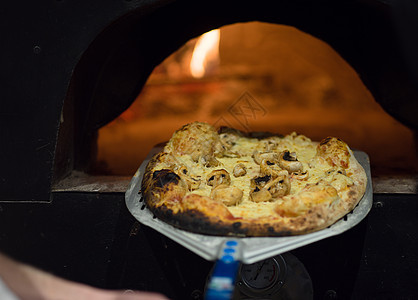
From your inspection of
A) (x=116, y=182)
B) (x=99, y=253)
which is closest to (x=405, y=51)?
(x=116, y=182)

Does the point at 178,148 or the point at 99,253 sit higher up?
the point at 178,148

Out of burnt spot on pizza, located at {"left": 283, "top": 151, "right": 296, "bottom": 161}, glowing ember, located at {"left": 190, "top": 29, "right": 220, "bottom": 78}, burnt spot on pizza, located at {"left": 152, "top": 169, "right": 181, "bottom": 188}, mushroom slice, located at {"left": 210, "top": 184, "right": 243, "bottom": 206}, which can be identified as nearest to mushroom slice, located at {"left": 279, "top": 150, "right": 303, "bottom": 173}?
burnt spot on pizza, located at {"left": 283, "top": 151, "right": 296, "bottom": 161}

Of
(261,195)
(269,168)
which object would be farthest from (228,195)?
(269,168)

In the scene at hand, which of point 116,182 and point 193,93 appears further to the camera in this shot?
point 193,93

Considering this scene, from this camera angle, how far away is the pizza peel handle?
114cm

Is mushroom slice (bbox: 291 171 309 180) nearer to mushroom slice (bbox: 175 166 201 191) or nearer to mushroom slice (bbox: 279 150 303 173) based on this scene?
mushroom slice (bbox: 279 150 303 173)

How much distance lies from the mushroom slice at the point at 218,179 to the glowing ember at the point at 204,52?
1192 mm

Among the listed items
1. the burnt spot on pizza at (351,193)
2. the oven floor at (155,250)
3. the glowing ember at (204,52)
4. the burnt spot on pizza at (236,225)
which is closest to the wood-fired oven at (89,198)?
the oven floor at (155,250)

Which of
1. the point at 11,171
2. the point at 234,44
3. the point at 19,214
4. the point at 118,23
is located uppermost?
the point at 118,23

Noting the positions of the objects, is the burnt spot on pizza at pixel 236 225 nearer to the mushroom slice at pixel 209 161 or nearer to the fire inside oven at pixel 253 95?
the mushroom slice at pixel 209 161

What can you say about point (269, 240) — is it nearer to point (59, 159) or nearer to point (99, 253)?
point (99, 253)

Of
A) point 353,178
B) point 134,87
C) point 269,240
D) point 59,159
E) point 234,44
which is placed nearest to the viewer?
point 269,240

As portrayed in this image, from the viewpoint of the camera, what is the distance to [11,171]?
6.05 ft

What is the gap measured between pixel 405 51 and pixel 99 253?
1.35 m
